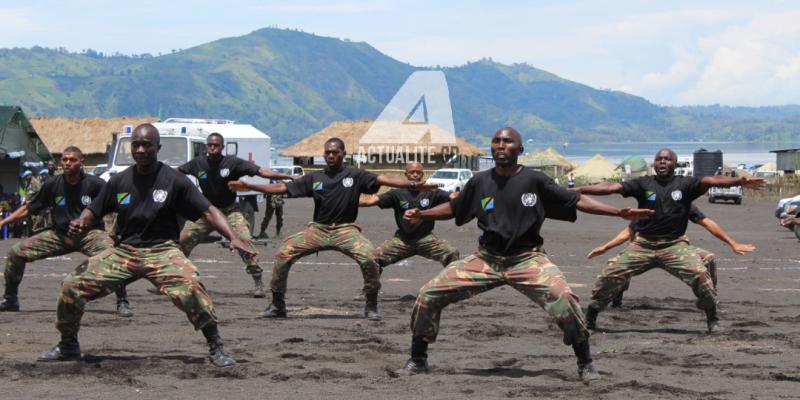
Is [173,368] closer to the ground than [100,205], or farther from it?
closer to the ground

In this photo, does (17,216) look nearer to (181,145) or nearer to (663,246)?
(663,246)

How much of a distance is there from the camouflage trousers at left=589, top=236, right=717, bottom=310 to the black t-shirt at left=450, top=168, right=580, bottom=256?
3.28 metres

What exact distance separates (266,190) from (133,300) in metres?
3.12

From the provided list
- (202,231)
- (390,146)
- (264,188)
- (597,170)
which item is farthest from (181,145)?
(597,170)

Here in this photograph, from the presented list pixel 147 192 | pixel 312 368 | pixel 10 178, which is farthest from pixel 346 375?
pixel 10 178

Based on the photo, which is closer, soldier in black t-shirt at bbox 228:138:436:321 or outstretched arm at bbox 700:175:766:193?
outstretched arm at bbox 700:175:766:193

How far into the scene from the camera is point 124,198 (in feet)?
33.6

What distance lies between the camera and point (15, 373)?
9797 millimetres

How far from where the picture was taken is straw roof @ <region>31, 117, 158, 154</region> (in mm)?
71812

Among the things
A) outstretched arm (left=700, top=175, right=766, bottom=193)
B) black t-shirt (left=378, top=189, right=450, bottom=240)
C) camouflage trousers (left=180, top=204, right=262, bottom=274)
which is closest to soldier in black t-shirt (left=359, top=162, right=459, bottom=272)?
black t-shirt (left=378, top=189, right=450, bottom=240)

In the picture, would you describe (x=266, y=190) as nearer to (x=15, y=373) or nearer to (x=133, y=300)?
(x=133, y=300)

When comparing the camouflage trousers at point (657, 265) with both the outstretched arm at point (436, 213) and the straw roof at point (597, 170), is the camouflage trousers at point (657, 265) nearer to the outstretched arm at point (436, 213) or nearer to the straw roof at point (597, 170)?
the outstretched arm at point (436, 213)

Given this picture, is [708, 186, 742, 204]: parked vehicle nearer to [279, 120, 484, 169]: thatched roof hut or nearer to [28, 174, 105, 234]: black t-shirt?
[279, 120, 484, 169]: thatched roof hut

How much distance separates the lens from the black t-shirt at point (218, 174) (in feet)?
52.7
